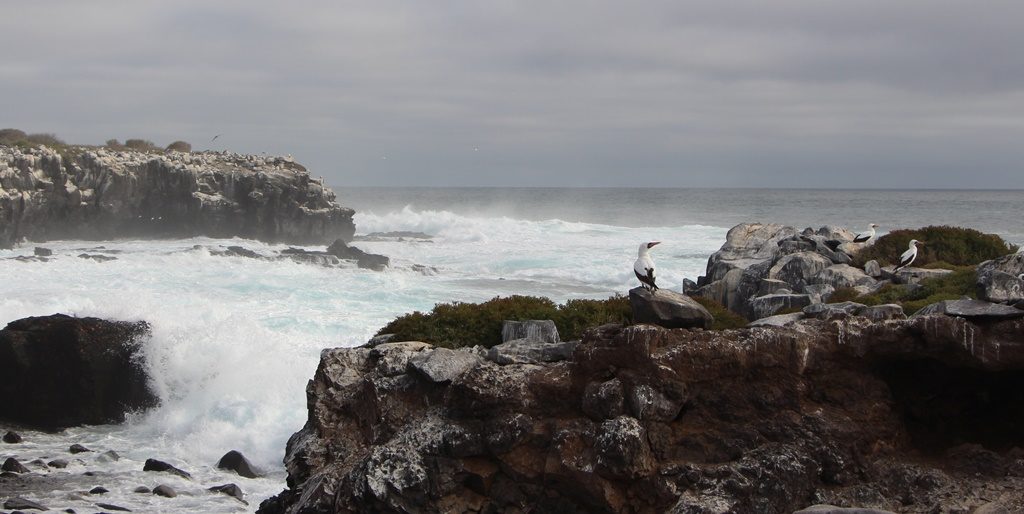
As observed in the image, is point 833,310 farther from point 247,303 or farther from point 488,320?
point 247,303

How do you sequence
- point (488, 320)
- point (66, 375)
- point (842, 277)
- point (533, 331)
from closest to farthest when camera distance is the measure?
point (533, 331)
point (488, 320)
point (842, 277)
point (66, 375)

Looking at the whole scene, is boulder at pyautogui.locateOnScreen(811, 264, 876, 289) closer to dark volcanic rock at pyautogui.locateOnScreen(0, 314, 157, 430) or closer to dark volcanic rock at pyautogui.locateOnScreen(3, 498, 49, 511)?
dark volcanic rock at pyautogui.locateOnScreen(3, 498, 49, 511)

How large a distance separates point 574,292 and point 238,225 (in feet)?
94.5

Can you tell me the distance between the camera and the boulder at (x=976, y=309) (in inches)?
Result: 451

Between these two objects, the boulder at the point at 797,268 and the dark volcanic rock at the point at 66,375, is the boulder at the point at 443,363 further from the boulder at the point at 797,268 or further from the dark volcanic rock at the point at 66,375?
the dark volcanic rock at the point at 66,375

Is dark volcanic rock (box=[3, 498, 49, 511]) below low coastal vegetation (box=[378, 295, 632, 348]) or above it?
below

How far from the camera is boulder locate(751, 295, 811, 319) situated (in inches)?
698

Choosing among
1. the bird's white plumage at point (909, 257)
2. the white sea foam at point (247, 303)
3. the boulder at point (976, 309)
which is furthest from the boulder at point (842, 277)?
the white sea foam at point (247, 303)

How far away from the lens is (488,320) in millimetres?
15695

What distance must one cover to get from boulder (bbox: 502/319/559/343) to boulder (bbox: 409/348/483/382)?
1319mm

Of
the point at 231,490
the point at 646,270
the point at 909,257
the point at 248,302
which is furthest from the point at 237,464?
the point at 248,302

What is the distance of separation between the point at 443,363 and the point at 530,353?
1097mm

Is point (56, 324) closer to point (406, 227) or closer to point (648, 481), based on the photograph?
point (648, 481)

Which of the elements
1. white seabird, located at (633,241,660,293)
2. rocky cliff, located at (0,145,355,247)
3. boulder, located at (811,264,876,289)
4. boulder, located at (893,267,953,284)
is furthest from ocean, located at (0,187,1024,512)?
boulder, located at (893,267,953,284)
